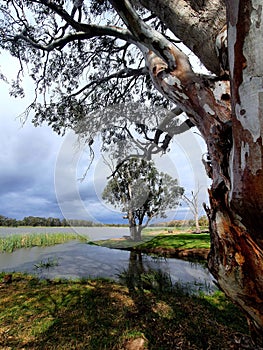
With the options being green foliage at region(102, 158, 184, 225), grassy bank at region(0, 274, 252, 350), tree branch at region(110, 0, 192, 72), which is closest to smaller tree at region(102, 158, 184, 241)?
green foliage at region(102, 158, 184, 225)

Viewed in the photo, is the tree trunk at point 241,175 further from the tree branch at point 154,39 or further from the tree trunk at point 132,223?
the tree trunk at point 132,223

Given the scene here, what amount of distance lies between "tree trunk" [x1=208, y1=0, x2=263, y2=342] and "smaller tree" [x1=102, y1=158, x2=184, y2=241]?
6913 mm

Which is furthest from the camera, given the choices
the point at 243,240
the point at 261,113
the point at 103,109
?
the point at 103,109

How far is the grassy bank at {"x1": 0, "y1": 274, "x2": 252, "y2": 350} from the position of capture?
2.20 meters

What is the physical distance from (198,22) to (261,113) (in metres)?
1.16

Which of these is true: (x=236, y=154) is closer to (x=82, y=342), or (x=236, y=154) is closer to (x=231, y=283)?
(x=231, y=283)

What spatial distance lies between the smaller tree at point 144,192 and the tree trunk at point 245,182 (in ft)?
22.7

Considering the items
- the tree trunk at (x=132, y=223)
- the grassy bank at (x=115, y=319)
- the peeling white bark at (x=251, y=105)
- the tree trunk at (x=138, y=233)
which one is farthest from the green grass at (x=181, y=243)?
the peeling white bark at (x=251, y=105)

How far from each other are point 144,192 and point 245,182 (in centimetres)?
801

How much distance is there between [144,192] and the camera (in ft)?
29.0

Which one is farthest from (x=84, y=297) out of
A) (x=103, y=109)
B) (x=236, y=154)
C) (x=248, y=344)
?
(x=103, y=109)

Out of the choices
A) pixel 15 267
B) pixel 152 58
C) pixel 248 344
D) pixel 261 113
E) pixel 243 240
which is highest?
pixel 152 58

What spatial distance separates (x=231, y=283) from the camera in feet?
3.25

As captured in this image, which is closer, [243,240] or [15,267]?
[243,240]
